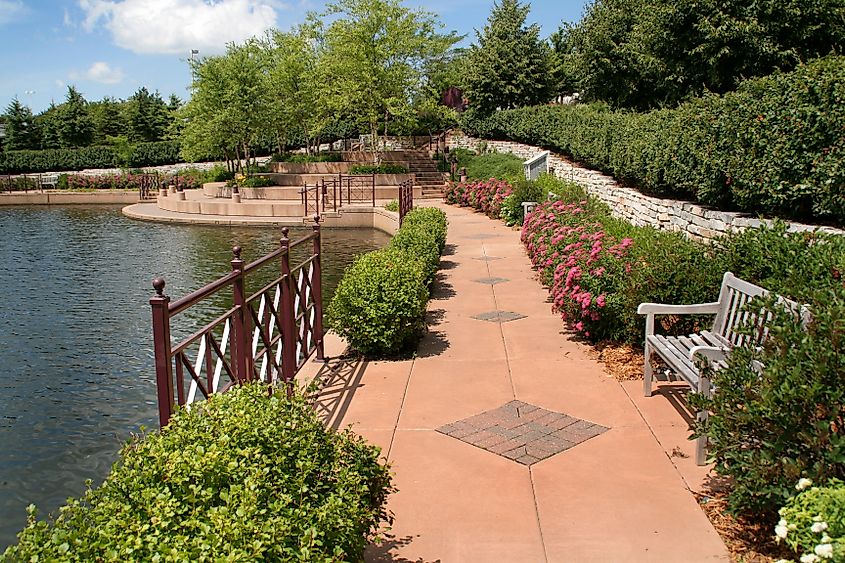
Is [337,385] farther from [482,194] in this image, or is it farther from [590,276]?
[482,194]

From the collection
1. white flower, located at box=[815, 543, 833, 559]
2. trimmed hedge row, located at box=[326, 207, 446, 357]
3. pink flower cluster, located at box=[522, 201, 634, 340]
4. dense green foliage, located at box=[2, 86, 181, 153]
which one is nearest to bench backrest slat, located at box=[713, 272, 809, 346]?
pink flower cluster, located at box=[522, 201, 634, 340]

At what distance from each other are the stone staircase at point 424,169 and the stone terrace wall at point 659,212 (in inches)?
371

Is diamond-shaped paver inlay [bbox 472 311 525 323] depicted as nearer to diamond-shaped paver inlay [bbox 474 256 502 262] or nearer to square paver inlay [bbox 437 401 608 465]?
square paver inlay [bbox 437 401 608 465]

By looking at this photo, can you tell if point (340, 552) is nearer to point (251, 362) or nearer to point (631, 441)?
point (251, 362)

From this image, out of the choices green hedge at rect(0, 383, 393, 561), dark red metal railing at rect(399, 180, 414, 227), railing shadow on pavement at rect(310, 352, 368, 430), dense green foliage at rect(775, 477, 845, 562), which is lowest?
railing shadow on pavement at rect(310, 352, 368, 430)

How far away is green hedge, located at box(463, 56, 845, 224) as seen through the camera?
6051 mm

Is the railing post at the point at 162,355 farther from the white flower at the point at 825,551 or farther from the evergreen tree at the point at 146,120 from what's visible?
the evergreen tree at the point at 146,120

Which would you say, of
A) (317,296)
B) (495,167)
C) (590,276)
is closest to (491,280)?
(590,276)

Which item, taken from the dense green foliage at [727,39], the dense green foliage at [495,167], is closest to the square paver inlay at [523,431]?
the dense green foliage at [727,39]

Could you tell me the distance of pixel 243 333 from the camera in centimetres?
414

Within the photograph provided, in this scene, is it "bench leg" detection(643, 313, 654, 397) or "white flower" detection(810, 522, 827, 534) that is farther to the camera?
"bench leg" detection(643, 313, 654, 397)

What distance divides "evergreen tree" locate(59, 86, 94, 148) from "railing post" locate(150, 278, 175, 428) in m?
53.5

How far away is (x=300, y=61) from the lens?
3391 cm

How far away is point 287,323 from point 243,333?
1289 millimetres
